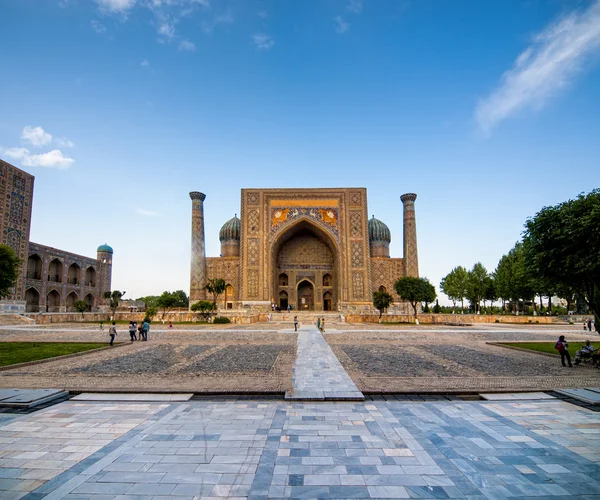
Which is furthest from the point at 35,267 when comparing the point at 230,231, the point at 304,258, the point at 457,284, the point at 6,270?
the point at 457,284

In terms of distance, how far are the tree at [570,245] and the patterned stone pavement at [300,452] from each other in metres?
5.68

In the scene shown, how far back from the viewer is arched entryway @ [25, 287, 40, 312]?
3303 centimetres

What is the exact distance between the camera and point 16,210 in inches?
1056

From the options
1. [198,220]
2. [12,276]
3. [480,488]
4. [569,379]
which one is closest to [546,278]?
[569,379]

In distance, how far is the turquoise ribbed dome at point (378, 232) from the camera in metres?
35.4

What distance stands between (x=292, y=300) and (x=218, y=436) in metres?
29.8

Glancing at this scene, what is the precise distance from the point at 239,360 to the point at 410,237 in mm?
26241

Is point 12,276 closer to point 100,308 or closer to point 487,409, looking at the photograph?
point 487,409

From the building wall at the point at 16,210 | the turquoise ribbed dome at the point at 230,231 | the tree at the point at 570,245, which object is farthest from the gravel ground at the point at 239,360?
the turquoise ribbed dome at the point at 230,231

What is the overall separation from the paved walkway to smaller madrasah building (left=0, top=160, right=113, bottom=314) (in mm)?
20715

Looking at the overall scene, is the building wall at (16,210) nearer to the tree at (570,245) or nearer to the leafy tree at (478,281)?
the tree at (570,245)

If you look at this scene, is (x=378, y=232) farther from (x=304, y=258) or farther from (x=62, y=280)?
(x=62, y=280)

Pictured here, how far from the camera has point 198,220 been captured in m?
31.7

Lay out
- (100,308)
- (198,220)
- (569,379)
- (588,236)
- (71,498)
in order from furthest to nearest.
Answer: (100,308)
(198,220)
(588,236)
(569,379)
(71,498)
